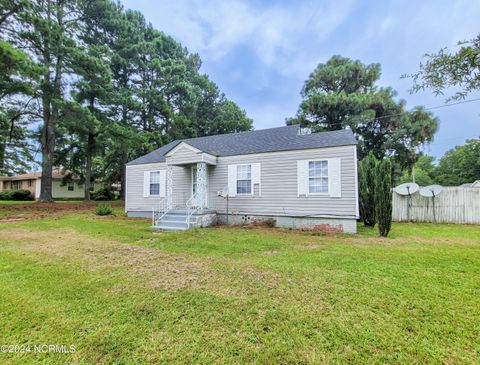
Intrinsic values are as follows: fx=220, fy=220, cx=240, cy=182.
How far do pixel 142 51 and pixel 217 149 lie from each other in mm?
16439

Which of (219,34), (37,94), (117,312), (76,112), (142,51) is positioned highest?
(142,51)

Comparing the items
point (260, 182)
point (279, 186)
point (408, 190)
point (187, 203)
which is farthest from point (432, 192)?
point (187, 203)

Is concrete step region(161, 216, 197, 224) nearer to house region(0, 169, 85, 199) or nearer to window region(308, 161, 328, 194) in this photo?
window region(308, 161, 328, 194)

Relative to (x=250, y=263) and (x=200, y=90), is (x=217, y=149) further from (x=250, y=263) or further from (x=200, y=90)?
(x=200, y=90)

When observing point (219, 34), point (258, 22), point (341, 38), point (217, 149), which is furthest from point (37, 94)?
point (341, 38)

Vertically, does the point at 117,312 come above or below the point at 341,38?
below

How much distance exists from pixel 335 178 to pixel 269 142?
3666mm

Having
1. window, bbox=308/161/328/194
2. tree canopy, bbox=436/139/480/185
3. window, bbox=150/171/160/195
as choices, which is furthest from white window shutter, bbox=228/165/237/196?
tree canopy, bbox=436/139/480/185

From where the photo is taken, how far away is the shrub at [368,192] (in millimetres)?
10336

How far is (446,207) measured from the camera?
35.7 ft

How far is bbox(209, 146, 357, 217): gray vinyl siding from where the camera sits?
8.66 m

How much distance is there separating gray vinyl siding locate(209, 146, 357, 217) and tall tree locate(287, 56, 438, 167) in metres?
11.4

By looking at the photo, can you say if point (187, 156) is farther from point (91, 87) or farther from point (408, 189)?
point (91, 87)

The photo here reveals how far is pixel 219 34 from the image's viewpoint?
49.3 feet
